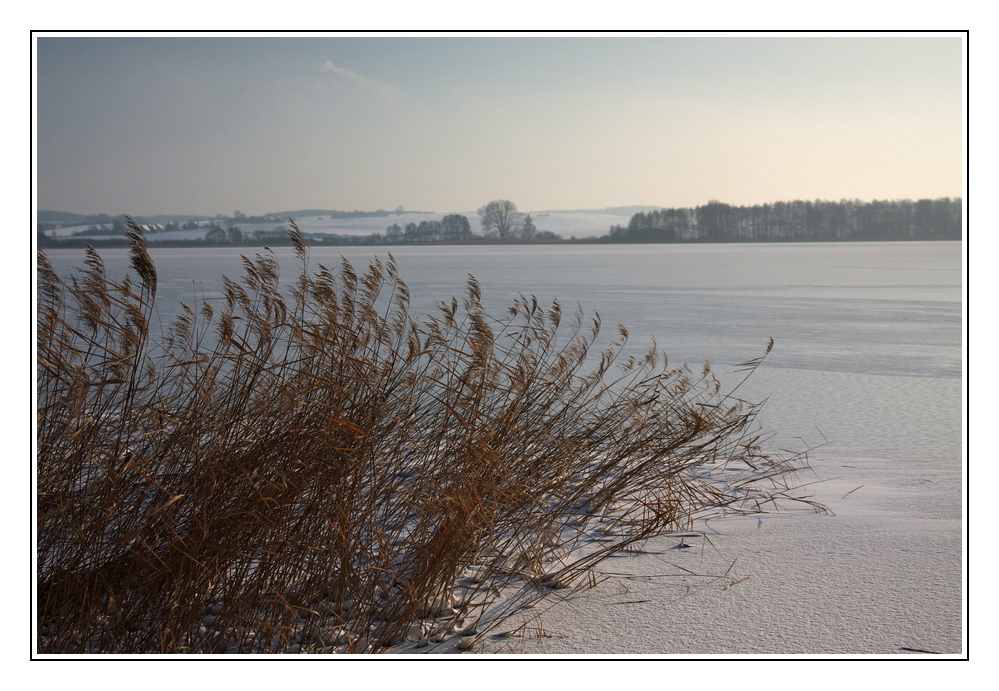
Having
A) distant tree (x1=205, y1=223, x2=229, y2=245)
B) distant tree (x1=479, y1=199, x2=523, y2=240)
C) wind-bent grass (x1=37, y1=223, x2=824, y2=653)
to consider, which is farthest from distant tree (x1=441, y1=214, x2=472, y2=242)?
wind-bent grass (x1=37, y1=223, x2=824, y2=653)

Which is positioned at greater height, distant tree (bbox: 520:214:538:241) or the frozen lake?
distant tree (bbox: 520:214:538:241)

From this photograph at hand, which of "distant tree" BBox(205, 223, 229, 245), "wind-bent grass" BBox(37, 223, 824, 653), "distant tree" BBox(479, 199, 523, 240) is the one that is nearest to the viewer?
"wind-bent grass" BBox(37, 223, 824, 653)

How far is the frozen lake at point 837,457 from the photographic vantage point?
1.79 metres

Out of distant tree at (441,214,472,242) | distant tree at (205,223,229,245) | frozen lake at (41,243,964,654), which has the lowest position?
frozen lake at (41,243,964,654)

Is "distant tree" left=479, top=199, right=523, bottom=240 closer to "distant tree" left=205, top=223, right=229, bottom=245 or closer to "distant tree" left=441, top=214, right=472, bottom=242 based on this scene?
"distant tree" left=441, top=214, right=472, bottom=242

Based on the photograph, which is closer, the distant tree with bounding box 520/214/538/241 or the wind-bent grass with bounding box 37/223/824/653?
the wind-bent grass with bounding box 37/223/824/653

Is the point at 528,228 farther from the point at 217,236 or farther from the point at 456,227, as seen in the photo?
the point at 217,236

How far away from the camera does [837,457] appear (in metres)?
3.51

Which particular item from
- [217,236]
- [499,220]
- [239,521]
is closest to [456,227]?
[499,220]

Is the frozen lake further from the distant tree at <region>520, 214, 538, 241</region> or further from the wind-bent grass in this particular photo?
the distant tree at <region>520, 214, 538, 241</region>

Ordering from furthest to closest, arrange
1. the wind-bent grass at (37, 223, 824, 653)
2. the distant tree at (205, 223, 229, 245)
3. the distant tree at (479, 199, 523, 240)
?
1. the distant tree at (479, 199, 523, 240)
2. the distant tree at (205, 223, 229, 245)
3. the wind-bent grass at (37, 223, 824, 653)

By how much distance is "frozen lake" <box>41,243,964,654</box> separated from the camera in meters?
1.79
